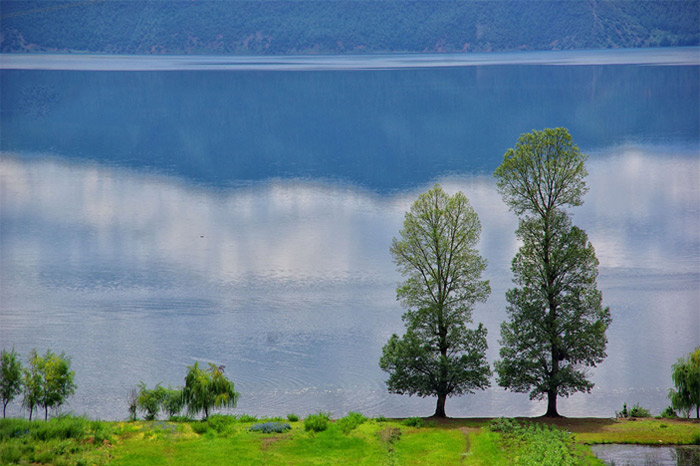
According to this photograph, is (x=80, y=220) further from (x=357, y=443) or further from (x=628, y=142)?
(x=628, y=142)

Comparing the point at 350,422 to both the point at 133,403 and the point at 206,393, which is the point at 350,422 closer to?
the point at 206,393

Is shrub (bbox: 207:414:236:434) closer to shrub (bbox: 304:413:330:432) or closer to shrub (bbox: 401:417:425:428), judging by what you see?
shrub (bbox: 304:413:330:432)

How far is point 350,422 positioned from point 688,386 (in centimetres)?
1219

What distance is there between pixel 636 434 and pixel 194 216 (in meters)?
47.3

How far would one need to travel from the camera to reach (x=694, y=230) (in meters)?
61.7

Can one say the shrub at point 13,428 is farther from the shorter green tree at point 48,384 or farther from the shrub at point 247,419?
the shrub at point 247,419

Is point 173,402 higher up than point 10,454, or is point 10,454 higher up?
point 173,402

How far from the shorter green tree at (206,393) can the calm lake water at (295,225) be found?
91.7 inches

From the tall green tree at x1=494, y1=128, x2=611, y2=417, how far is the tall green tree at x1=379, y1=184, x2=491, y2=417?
1.34m

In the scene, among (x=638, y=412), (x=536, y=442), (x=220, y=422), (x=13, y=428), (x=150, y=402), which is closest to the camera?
(x=536, y=442)

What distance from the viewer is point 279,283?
5012 cm

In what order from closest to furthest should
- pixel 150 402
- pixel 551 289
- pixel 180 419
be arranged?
pixel 180 419 < pixel 551 289 < pixel 150 402

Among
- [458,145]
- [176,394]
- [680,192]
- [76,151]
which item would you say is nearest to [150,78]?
[76,151]

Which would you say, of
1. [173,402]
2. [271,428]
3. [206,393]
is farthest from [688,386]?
[173,402]
